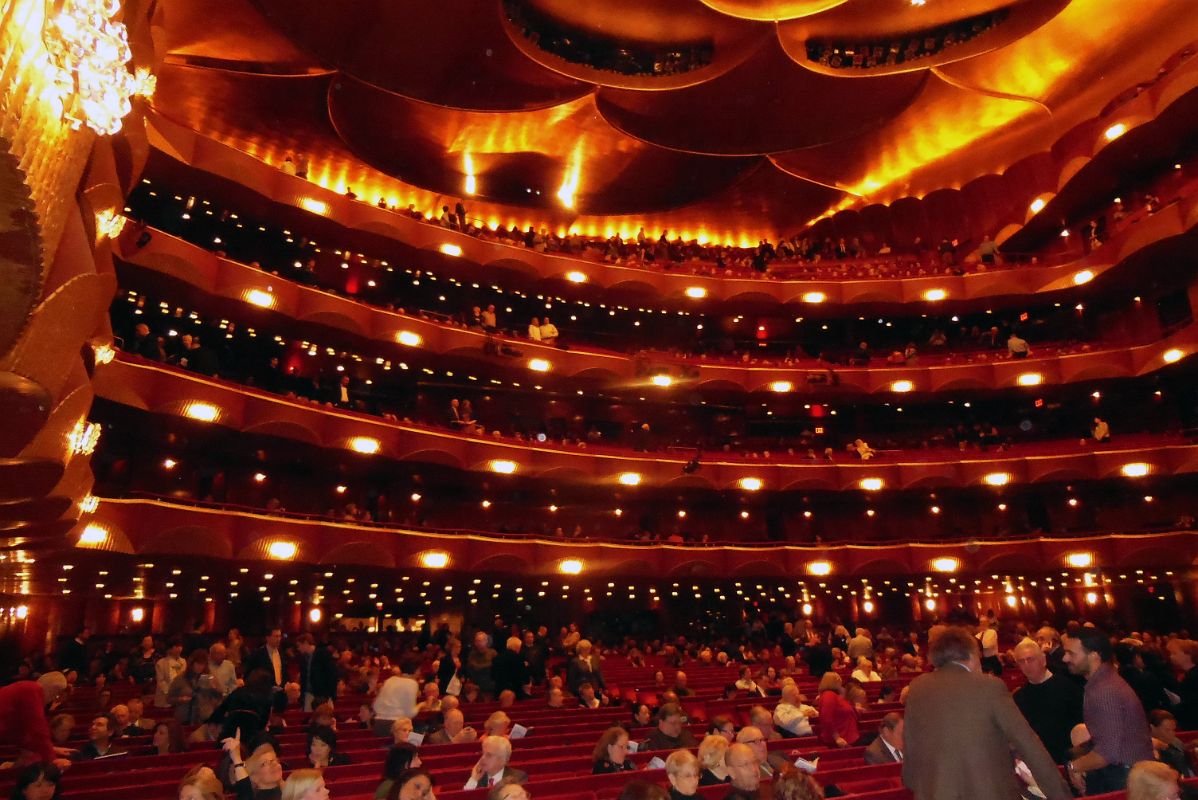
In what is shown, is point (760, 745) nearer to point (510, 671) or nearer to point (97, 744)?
point (510, 671)

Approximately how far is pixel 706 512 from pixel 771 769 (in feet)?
68.5

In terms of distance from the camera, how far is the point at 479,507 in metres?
23.8

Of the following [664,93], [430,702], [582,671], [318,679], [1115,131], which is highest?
[664,93]

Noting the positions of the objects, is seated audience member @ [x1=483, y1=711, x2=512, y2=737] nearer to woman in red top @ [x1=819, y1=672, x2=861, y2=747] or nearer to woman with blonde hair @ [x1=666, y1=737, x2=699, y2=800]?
woman with blonde hair @ [x1=666, y1=737, x2=699, y2=800]

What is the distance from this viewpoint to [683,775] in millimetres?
4391

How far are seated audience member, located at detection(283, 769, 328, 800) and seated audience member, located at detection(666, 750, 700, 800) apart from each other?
70.6 inches

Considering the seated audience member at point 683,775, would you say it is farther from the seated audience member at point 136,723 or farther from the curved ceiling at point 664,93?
the curved ceiling at point 664,93

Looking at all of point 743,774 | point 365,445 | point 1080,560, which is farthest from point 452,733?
point 1080,560

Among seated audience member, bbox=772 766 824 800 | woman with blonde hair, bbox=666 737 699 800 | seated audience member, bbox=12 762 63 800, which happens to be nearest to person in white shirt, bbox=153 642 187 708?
seated audience member, bbox=12 762 63 800

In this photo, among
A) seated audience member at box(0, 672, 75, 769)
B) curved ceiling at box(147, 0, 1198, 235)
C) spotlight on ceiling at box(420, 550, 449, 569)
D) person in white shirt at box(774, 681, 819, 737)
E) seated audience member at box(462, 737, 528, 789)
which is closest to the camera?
seated audience member at box(462, 737, 528, 789)

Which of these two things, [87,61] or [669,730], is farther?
[669,730]

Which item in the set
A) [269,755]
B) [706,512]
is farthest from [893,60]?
[269,755]

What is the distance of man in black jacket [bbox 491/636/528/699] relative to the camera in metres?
10.1

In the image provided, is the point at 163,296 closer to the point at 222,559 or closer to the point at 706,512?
the point at 222,559
